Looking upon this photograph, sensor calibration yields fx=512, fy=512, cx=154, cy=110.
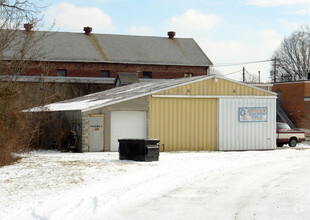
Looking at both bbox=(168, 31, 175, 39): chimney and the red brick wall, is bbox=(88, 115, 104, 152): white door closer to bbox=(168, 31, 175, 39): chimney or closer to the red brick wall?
the red brick wall

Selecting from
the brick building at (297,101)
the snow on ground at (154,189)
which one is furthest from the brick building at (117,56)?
the snow on ground at (154,189)

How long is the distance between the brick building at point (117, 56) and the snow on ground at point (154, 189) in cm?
2934

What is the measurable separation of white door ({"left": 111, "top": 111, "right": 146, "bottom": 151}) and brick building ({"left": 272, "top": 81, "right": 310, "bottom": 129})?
89.7 ft

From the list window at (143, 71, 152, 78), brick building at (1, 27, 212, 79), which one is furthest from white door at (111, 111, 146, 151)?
window at (143, 71, 152, 78)

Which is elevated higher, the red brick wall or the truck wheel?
the red brick wall

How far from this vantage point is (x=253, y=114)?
2997cm

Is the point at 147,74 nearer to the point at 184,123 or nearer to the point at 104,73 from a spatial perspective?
the point at 104,73

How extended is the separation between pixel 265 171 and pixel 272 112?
41.7 ft

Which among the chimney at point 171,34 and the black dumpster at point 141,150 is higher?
the chimney at point 171,34

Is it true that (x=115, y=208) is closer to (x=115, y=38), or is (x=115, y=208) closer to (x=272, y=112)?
(x=272, y=112)

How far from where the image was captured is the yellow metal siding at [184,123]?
91.5 feet

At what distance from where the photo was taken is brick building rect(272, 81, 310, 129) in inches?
1983

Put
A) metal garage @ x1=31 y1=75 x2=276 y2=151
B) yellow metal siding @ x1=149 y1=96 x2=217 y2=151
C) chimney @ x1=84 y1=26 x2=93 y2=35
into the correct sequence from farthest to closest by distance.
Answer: chimney @ x1=84 y1=26 x2=93 y2=35, yellow metal siding @ x1=149 y1=96 x2=217 y2=151, metal garage @ x1=31 y1=75 x2=276 y2=151

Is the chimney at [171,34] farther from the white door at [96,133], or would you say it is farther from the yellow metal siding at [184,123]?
the white door at [96,133]
